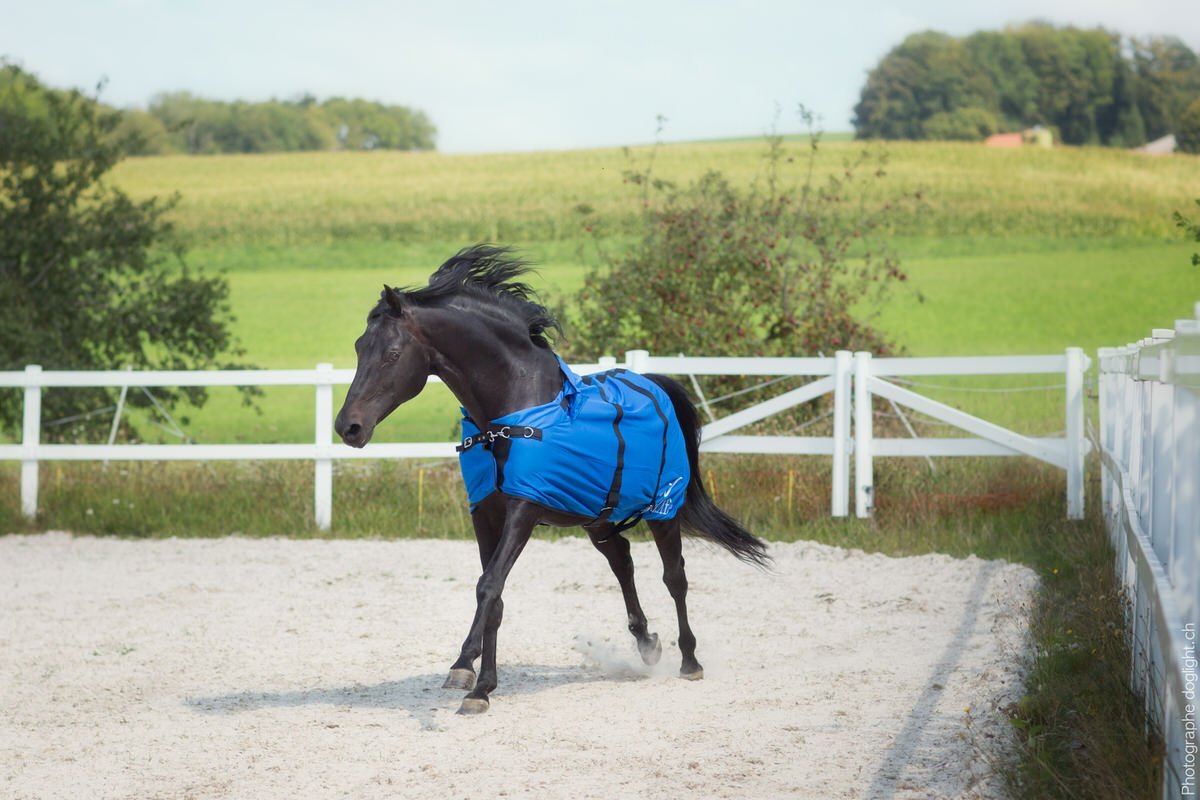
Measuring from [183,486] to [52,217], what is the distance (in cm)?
465

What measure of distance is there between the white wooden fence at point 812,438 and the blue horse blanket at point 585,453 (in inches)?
169

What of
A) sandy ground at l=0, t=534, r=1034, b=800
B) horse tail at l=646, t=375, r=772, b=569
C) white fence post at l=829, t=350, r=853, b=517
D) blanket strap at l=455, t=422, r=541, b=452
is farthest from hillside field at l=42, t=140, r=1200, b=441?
blanket strap at l=455, t=422, r=541, b=452

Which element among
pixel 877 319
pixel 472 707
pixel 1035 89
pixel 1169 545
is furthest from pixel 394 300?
pixel 1035 89

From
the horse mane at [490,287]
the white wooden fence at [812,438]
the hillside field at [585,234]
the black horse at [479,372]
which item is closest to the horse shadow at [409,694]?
the black horse at [479,372]

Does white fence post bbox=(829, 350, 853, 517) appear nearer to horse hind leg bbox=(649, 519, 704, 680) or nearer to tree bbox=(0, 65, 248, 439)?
horse hind leg bbox=(649, 519, 704, 680)

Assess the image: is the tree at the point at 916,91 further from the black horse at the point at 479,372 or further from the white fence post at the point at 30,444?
the black horse at the point at 479,372

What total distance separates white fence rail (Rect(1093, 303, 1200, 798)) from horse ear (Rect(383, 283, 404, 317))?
283 centimetres

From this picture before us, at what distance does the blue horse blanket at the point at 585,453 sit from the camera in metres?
4.80

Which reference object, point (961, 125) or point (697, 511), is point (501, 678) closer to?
point (697, 511)

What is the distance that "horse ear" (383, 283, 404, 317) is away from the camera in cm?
462

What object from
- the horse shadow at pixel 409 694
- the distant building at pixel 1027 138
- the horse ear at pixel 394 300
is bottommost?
Result: the horse shadow at pixel 409 694

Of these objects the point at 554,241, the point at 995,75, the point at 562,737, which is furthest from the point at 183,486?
the point at 995,75

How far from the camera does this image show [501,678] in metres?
5.53

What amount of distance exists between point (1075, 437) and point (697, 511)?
456cm
